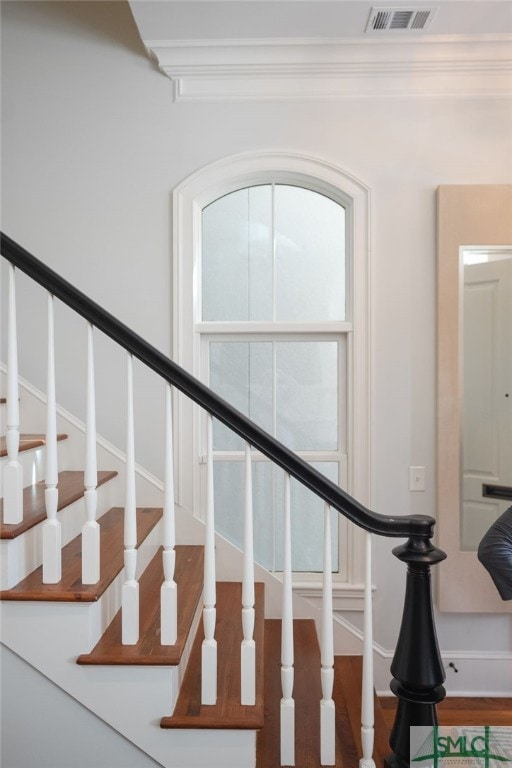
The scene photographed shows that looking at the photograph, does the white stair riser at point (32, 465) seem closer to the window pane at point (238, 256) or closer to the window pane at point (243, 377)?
the window pane at point (243, 377)

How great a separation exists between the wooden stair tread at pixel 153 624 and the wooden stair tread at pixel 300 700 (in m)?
0.42

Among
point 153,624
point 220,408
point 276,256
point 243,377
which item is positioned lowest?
point 153,624

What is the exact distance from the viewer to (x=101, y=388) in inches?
108

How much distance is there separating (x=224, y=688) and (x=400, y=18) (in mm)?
2751

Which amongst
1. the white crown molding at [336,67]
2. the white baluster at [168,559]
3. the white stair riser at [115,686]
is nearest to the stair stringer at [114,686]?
the white stair riser at [115,686]

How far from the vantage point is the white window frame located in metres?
2.71

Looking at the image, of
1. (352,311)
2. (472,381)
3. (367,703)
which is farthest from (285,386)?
(367,703)

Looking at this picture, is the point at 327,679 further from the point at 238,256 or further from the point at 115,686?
the point at 238,256

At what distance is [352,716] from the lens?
1.95 m

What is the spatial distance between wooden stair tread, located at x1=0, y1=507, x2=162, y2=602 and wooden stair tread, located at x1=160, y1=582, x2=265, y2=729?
0.42 meters

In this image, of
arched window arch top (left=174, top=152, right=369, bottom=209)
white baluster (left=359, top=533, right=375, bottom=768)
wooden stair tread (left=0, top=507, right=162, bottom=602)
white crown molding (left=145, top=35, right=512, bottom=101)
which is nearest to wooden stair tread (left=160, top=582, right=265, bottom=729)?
white baluster (left=359, top=533, right=375, bottom=768)

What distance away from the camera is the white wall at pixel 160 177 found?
2709mm

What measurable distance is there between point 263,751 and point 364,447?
1.40 metres

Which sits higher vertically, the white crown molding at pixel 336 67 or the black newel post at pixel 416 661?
the white crown molding at pixel 336 67
